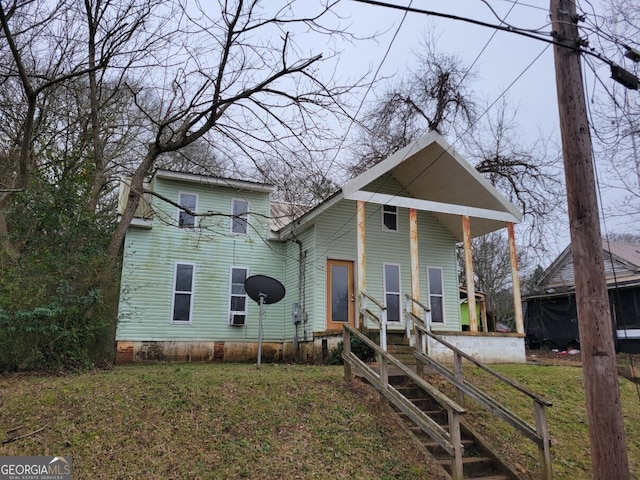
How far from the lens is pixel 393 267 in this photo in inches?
573

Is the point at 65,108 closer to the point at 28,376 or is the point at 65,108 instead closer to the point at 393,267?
the point at 28,376

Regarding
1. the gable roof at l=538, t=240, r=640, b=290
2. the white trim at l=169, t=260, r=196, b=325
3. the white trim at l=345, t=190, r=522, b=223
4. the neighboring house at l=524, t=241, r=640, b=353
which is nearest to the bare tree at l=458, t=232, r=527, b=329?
the gable roof at l=538, t=240, r=640, b=290

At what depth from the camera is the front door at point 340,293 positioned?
13.4 meters

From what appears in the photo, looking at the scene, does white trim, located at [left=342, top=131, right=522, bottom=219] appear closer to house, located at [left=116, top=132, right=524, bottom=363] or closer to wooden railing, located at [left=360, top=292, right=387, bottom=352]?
house, located at [left=116, top=132, right=524, bottom=363]

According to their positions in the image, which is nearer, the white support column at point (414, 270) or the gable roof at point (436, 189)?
the white support column at point (414, 270)

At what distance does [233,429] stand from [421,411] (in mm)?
2606

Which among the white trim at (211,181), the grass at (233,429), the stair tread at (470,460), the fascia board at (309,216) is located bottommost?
the stair tread at (470,460)

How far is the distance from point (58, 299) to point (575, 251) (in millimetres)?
8862

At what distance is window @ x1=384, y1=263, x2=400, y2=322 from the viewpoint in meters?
14.1

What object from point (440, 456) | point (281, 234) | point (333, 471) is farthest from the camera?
point (281, 234)

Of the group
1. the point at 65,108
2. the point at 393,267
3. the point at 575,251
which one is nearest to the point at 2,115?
the point at 65,108

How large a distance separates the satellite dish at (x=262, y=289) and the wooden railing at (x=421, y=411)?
2682mm

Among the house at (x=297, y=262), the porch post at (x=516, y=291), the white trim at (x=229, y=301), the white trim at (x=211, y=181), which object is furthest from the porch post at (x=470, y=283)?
the white trim at (x=229, y=301)

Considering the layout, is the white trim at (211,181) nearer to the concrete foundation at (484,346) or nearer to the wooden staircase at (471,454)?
the concrete foundation at (484,346)
